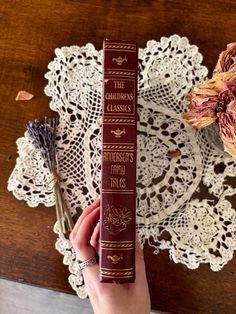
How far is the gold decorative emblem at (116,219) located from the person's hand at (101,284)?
7cm

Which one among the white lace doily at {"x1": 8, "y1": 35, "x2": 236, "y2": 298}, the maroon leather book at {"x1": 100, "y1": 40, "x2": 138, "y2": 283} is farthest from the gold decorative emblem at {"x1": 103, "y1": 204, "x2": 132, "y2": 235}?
the white lace doily at {"x1": 8, "y1": 35, "x2": 236, "y2": 298}

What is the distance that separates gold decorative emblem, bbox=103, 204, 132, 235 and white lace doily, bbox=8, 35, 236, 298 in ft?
0.37

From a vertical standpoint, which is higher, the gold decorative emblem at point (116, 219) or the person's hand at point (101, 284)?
the gold decorative emblem at point (116, 219)

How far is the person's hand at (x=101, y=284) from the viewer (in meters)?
0.63

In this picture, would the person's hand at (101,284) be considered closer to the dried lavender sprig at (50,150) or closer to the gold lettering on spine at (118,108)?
the dried lavender sprig at (50,150)

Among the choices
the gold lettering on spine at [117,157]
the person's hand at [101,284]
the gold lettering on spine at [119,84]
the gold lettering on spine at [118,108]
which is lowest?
the person's hand at [101,284]

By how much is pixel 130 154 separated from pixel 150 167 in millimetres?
124

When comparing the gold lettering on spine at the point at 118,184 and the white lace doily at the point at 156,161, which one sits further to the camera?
the white lace doily at the point at 156,161

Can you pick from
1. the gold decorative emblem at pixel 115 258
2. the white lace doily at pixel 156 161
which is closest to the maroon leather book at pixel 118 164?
the gold decorative emblem at pixel 115 258

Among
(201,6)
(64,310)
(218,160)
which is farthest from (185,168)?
(64,310)

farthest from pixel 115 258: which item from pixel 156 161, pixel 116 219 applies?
pixel 156 161

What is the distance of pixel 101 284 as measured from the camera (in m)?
0.63

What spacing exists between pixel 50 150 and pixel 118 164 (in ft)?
0.51

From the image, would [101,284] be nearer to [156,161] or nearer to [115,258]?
[115,258]
